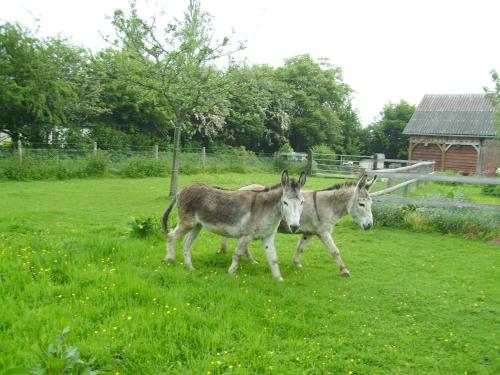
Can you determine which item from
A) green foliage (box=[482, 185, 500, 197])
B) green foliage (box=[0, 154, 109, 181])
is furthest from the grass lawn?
green foliage (box=[0, 154, 109, 181])

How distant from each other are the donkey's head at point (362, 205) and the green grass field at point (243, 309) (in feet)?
2.89

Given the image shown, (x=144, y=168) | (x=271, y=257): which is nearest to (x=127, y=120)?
(x=144, y=168)

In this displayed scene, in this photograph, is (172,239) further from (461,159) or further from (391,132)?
(391,132)

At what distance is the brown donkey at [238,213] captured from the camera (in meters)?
6.41

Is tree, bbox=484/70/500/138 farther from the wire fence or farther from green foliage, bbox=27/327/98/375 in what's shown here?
green foliage, bbox=27/327/98/375

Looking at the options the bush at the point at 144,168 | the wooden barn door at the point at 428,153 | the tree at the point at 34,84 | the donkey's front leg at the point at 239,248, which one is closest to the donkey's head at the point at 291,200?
the donkey's front leg at the point at 239,248

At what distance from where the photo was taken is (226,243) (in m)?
7.95

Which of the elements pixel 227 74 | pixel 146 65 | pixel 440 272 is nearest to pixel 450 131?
pixel 227 74

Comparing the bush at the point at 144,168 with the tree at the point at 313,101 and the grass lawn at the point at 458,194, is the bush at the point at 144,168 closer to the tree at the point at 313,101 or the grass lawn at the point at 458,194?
the grass lawn at the point at 458,194

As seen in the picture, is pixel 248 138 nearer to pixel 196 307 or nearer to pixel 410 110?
pixel 410 110

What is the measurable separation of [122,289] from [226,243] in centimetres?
286

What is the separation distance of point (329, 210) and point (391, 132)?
38909 millimetres

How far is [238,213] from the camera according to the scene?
260 inches

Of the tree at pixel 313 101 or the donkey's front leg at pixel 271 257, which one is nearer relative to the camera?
the donkey's front leg at pixel 271 257
